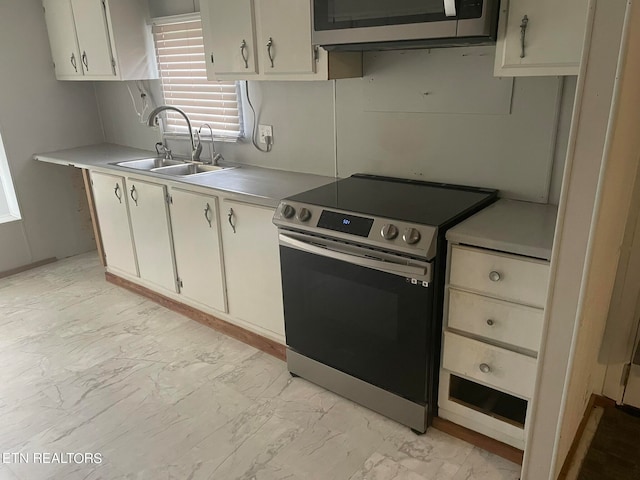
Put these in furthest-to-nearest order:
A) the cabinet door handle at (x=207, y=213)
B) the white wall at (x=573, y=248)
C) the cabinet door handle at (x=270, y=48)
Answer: the cabinet door handle at (x=207, y=213), the cabinet door handle at (x=270, y=48), the white wall at (x=573, y=248)

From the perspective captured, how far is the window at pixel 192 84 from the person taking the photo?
3.20 meters

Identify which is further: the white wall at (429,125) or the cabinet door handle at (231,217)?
the cabinet door handle at (231,217)

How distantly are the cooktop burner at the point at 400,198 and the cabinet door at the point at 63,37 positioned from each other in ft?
7.97

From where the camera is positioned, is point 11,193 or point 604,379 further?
point 11,193

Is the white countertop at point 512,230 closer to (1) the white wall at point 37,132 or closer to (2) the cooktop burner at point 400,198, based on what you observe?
(2) the cooktop burner at point 400,198

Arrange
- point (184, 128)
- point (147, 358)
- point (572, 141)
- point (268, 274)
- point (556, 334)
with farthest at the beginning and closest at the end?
point (184, 128)
point (147, 358)
point (268, 274)
point (556, 334)
point (572, 141)

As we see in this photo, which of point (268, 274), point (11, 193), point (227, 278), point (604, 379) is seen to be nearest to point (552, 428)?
point (604, 379)

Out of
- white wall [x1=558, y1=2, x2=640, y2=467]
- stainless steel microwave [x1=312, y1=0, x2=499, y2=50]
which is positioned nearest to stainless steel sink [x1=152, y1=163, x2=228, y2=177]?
stainless steel microwave [x1=312, y1=0, x2=499, y2=50]

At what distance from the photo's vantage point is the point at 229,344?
9.30ft

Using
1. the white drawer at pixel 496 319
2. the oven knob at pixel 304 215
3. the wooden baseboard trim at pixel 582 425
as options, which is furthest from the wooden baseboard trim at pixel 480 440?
the oven knob at pixel 304 215

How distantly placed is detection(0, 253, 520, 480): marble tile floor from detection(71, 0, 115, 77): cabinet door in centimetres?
173

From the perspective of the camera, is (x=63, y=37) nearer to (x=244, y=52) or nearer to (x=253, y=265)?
(x=244, y=52)

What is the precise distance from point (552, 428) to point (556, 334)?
0.34m

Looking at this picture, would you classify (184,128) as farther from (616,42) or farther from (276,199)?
(616,42)
